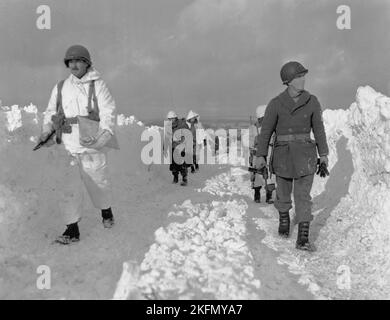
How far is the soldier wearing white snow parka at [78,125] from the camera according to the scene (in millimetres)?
5039

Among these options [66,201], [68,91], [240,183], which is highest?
[68,91]

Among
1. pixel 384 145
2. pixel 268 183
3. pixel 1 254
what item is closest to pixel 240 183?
pixel 268 183

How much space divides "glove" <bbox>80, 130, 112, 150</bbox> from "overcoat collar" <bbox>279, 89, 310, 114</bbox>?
236 cm

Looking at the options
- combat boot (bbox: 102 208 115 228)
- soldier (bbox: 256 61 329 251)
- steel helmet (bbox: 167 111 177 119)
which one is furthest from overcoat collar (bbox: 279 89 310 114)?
steel helmet (bbox: 167 111 177 119)

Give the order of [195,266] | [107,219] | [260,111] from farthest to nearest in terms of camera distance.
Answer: [260,111] < [107,219] < [195,266]

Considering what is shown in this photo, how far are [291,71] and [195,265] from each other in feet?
9.32

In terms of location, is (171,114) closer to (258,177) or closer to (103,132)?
(258,177)

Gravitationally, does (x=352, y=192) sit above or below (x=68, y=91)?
below

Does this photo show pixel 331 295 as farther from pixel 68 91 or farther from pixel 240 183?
pixel 240 183

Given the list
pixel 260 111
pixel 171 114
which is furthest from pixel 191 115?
pixel 260 111

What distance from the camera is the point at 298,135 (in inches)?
209

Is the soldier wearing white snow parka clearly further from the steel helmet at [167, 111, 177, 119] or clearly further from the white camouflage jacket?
the steel helmet at [167, 111, 177, 119]

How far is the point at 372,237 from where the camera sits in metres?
5.16

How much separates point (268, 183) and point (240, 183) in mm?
3660
